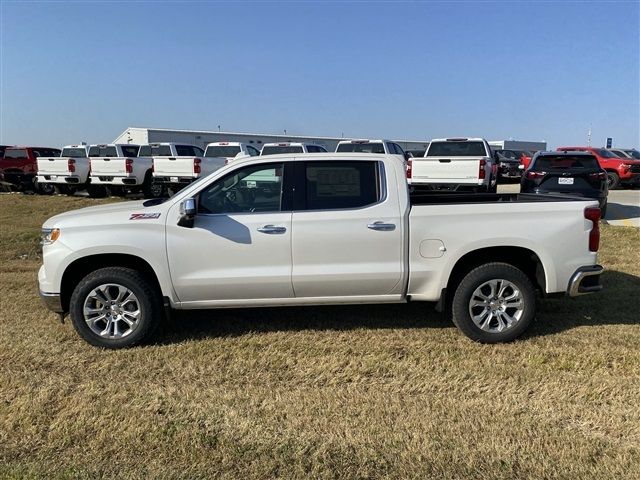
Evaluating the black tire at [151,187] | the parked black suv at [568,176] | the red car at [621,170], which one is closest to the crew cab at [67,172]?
the black tire at [151,187]

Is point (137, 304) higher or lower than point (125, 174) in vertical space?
lower

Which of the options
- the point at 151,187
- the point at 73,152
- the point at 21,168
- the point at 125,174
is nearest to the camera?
the point at 125,174

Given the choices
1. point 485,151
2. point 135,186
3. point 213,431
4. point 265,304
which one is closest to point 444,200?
point 265,304

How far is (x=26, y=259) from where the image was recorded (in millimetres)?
9195

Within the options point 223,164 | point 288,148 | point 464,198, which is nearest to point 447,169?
point 288,148

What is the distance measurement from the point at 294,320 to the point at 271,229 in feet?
4.13

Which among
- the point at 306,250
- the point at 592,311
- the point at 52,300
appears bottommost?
the point at 592,311

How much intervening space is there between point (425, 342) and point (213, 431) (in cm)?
218

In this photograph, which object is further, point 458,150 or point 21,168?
point 21,168

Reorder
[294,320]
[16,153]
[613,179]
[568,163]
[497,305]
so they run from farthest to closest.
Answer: [16,153] < [613,179] < [568,163] < [294,320] < [497,305]

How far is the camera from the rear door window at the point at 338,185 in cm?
474

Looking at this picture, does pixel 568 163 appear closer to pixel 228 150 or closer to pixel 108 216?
pixel 108 216

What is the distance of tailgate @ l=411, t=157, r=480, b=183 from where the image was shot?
12.5 m

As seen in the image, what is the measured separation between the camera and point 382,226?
15.2 ft
